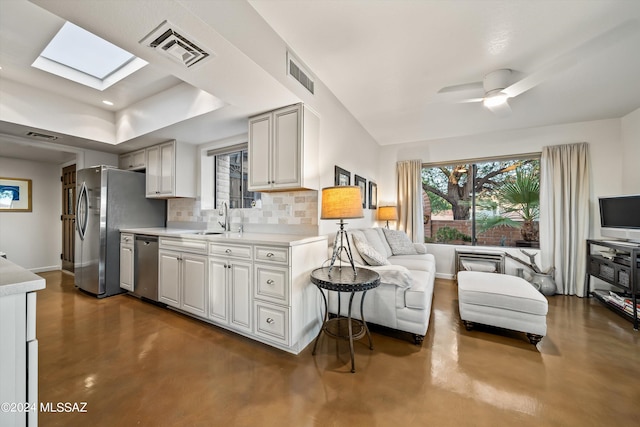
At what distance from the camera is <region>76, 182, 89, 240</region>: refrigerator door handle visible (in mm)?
3404

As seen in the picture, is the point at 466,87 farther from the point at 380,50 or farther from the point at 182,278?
the point at 182,278

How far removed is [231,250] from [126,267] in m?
2.12

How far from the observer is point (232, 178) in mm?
3488

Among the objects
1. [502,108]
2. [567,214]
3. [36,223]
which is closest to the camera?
[502,108]

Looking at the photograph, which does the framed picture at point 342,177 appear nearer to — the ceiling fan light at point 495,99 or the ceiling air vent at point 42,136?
the ceiling fan light at point 495,99

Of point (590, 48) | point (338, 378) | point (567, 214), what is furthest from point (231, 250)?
point (567, 214)

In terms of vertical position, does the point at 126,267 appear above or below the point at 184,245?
below

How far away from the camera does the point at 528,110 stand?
10.7 feet

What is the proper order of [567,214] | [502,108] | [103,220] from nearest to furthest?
1. [502,108]
2. [103,220]
3. [567,214]

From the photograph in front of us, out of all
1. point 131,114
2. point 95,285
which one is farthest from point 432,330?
point 131,114

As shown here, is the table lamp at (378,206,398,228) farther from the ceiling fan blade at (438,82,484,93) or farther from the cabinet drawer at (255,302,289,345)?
the cabinet drawer at (255,302,289,345)

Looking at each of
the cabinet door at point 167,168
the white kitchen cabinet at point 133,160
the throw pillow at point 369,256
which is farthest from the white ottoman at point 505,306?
the white kitchen cabinet at point 133,160

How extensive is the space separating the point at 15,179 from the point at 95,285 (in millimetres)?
3242

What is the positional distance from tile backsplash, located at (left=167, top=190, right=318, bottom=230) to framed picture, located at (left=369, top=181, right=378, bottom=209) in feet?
6.56
